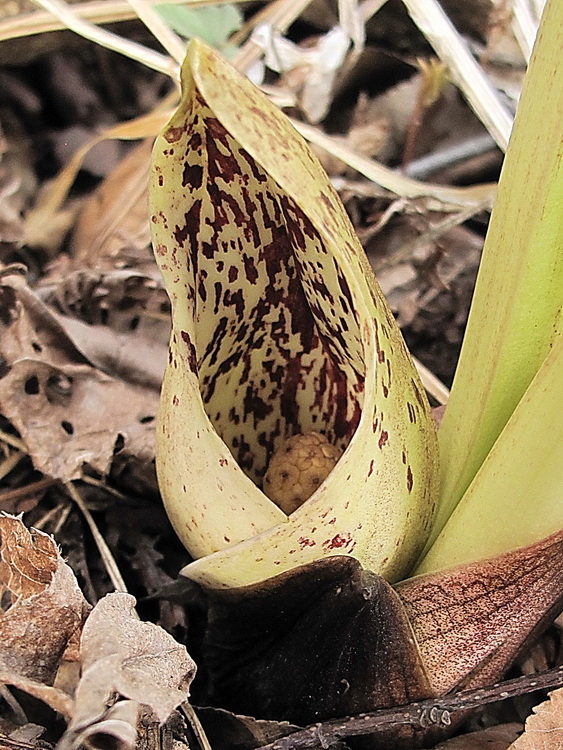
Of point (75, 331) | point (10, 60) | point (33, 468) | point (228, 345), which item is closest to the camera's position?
point (228, 345)

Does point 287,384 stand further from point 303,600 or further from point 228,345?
point 303,600

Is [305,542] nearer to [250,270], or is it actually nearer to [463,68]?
[250,270]

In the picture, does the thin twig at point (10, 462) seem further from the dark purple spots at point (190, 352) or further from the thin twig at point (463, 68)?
the thin twig at point (463, 68)

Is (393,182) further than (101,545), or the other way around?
(393,182)

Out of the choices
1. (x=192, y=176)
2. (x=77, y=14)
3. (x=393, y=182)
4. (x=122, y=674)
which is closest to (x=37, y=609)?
(x=122, y=674)

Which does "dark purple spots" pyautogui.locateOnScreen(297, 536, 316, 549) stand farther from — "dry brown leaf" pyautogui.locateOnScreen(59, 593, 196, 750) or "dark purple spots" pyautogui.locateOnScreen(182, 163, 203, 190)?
"dark purple spots" pyautogui.locateOnScreen(182, 163, 203, 190)

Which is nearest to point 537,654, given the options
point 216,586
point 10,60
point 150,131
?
point 216,586
